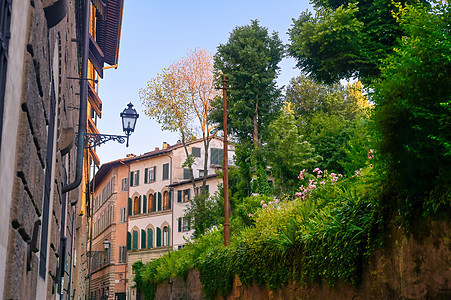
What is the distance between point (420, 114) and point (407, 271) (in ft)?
7.01

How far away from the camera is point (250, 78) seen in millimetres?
37219

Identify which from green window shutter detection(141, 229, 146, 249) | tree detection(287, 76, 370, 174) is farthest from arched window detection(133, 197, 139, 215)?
tree detection(287, 76, 370, 174)

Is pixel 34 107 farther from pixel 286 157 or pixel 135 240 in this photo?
pixel 135 240

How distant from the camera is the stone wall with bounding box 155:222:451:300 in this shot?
6.32 meters

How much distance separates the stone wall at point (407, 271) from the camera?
6.32 meters

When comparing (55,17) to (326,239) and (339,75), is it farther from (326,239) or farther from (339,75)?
(339,75)

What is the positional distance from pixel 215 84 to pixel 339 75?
13.5 m

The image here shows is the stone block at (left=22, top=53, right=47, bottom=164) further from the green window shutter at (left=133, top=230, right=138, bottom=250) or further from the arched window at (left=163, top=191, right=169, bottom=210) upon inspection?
the green window shutter at (left=133, top=230, right=138, bottom=250)

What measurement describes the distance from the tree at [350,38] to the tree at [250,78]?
9.64 m

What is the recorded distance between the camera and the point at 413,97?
6648mm

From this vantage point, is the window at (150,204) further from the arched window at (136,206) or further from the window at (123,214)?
the window at (123,214)

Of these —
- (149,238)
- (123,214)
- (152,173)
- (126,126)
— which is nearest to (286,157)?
(126,126)

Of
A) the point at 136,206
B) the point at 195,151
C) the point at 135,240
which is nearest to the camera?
the point at 195,151

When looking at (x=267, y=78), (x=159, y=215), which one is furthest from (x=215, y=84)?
(x=159, y=215)
